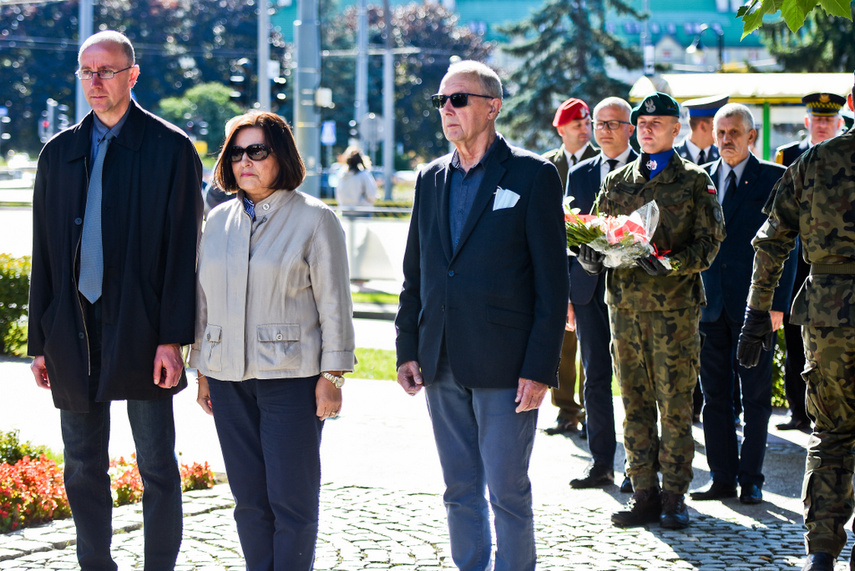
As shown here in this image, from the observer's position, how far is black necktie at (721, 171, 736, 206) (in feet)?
22.7

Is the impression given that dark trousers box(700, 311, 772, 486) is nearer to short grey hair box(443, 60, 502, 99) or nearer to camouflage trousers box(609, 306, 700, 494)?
camouflage trousers box(609, 306, 700, 494)

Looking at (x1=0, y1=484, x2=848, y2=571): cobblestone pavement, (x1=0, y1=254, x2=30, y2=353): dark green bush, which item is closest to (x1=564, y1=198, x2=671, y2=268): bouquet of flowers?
(x1=0, y1=484, x2=848, y2=571): cobblestone pavement

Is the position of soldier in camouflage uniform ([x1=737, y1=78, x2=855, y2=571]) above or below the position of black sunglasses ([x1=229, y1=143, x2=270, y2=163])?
below

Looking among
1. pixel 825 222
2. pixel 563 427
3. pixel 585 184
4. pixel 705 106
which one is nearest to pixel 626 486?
pixel 563 427

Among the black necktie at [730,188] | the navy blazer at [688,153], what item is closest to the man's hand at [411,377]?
the black necktie at [730,188]

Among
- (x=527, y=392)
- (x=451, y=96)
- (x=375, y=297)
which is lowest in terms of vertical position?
(x=375, y=297)

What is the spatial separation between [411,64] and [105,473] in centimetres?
7114

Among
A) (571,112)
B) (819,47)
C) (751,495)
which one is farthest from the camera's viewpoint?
(819,47)

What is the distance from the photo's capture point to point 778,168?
6.87 meters

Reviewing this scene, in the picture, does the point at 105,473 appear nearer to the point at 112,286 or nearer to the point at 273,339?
the point at 112,286

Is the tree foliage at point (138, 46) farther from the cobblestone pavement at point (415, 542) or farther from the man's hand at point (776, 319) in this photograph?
the man's hand at point (776, 319)

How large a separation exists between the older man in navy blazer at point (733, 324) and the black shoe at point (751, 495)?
45 millimetres

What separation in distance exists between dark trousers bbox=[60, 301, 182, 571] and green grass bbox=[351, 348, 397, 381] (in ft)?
19.7

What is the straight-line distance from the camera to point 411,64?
74.2 m
